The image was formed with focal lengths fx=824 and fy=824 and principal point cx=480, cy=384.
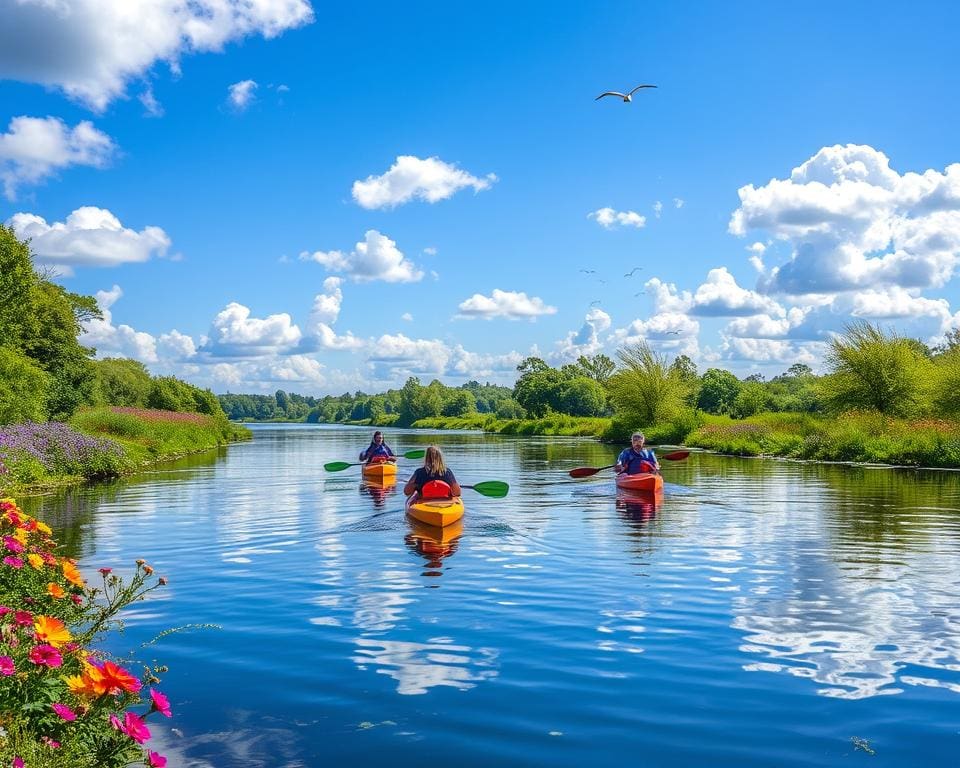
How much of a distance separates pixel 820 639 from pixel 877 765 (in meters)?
2.96

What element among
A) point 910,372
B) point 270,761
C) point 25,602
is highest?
point 910,372

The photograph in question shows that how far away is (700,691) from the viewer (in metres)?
6.73

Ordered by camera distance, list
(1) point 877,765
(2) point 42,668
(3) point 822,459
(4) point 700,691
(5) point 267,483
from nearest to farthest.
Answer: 1. (2) point 42,668
2. (1) point 877,765
3. (4) point 700,691
4. (5) point 267,483
5. (3) point 822,459

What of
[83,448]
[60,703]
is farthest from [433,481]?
[83,448]

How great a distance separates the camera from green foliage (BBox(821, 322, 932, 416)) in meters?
40.4

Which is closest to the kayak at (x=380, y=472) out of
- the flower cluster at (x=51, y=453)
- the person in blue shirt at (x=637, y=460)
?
the person in blue shirt at (x=637, y=460)

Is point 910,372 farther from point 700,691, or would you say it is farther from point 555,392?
point 555,392

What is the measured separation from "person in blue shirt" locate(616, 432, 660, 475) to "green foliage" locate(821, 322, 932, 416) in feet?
80.6

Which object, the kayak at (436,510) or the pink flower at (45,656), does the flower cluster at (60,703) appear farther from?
the kayak at (436,510)

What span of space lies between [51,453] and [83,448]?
1.85m

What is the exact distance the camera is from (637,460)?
21.5 meters

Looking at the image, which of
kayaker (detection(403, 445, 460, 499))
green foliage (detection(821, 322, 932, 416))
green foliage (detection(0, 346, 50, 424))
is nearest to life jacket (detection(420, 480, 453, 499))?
kayaker (detection(403, 445, 460, 499))

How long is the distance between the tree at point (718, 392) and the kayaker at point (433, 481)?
84.7 meters

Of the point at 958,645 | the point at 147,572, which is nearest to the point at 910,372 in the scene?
the point at 958,645
